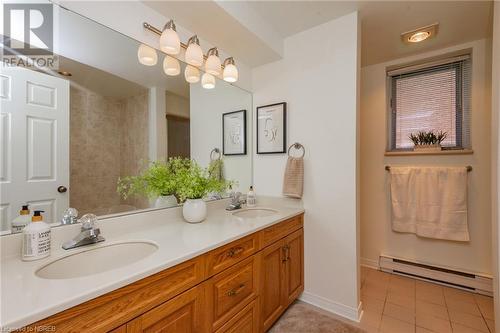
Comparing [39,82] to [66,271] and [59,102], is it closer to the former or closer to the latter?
[59,102]

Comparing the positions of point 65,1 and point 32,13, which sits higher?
point 65,1

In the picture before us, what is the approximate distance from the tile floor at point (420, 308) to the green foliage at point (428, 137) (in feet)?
4.61

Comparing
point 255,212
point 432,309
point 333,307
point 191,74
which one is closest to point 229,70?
point 191,74

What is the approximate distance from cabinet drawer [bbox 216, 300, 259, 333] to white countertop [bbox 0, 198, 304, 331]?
1.42ft

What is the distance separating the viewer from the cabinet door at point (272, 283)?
141cm

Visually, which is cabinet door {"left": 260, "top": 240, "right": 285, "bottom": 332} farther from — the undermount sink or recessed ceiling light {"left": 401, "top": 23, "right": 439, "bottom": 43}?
recessed ceiling light {"left": 401, "top": 23, "right": 439, "bottom": 43}

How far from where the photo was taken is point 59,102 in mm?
1049

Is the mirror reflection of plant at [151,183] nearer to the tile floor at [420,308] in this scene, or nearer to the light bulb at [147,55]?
the light bulb at [147,55]

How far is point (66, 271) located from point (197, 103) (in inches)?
52.5

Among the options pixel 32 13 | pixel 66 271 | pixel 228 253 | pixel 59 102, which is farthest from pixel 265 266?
pixel 32 13

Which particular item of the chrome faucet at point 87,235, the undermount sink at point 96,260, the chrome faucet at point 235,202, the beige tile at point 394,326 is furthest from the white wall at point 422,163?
the chrome faucet at point 87,235

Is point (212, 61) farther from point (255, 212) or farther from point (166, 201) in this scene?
point (255, 212)

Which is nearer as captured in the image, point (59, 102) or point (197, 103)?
point (59, 102)

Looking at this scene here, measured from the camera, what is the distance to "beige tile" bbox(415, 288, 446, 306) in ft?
6.08
